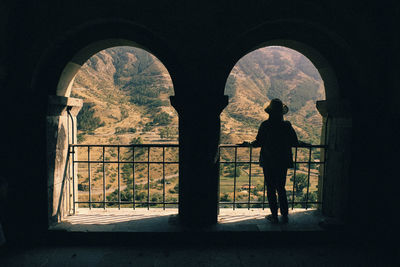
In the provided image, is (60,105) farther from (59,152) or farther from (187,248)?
(187,248)

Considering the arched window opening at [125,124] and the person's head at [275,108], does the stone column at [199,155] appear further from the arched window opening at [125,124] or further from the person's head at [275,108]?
the arched window opening at [125,124]

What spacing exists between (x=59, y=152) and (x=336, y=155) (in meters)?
3.97

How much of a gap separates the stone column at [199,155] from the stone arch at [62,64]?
545mm

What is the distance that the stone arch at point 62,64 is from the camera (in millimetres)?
3773

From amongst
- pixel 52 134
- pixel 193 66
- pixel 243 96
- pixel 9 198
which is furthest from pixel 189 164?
pixel 243 96

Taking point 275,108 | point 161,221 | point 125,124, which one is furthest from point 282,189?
point 125,124

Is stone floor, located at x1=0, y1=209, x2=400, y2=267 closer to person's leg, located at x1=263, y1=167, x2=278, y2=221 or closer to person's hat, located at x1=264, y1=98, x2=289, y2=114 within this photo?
person's leg, located at x1=263, y1=167, x2=278, y2=221

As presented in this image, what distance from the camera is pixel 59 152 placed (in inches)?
161

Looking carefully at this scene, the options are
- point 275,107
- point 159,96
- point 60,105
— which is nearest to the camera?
point 275,107

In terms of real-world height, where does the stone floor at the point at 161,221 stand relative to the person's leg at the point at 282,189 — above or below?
below

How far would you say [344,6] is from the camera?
3691 millimetres

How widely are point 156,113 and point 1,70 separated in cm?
5661

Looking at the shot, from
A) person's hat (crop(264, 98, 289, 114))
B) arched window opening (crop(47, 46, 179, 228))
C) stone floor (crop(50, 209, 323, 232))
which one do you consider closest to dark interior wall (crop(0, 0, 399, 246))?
stone floor (crop(50, 209, 323, 232))

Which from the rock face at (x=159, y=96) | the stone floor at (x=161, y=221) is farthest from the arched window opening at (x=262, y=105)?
the stone floor at (x=161, y=221)
